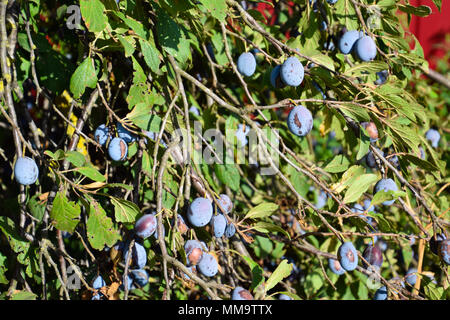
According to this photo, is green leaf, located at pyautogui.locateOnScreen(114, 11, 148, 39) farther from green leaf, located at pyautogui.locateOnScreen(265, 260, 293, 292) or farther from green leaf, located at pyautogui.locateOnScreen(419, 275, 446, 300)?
green leaf, located at pyautogui.locateOnScreen(419, 275, 446, 300)

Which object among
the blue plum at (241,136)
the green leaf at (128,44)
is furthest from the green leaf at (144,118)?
the blue plum at (241,136)

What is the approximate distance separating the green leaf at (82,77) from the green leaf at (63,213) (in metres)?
0.21

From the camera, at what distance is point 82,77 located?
911 millimetres

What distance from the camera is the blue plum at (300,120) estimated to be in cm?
94

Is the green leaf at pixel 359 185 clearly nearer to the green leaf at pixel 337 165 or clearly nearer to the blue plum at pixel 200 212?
the green leaf at pixel 337 165

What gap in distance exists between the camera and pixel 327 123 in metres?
1.30

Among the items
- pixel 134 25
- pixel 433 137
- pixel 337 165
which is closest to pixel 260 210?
pixel 337 165

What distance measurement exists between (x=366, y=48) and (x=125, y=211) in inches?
25.6

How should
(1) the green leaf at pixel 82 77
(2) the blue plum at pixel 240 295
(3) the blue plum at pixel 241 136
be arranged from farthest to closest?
(3) the blue plum at pixel 241 136 < (1) the green leaf at pixel 82 77 < (2) the blue plum at pixel 240 295

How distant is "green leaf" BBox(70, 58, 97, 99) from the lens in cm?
91

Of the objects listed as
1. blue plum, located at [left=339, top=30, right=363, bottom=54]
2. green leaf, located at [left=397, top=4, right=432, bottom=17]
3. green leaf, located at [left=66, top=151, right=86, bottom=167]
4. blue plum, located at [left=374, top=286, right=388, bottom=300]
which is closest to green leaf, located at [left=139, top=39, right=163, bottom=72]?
green leaf, located at [left=66, top=151, right=86, bottom=167]

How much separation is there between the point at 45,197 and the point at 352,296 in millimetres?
990
